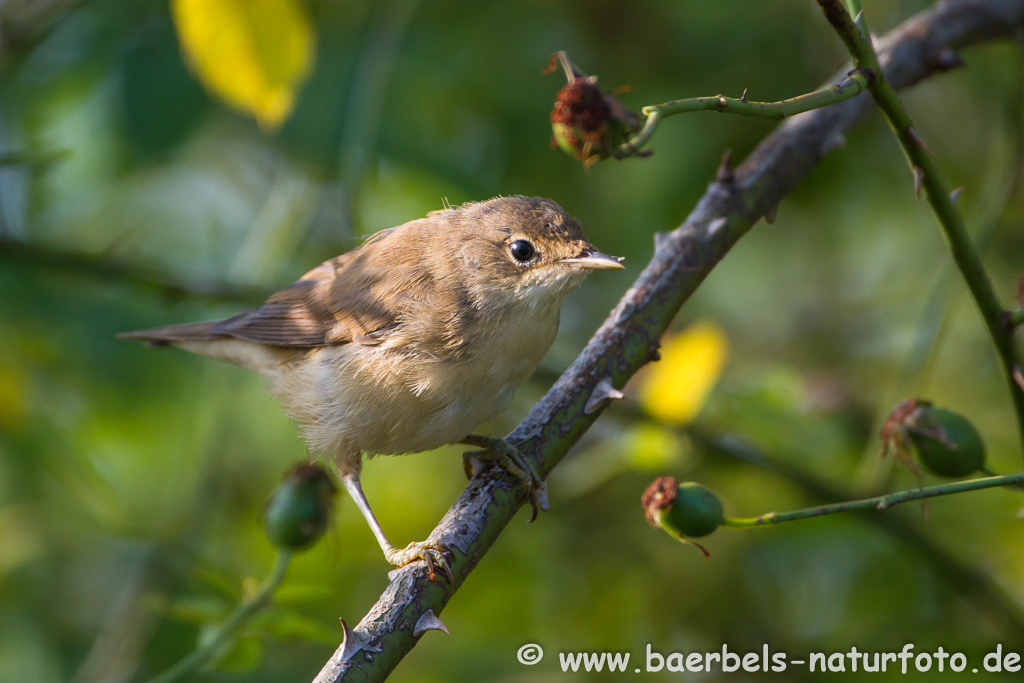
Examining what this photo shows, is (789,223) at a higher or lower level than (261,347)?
higher

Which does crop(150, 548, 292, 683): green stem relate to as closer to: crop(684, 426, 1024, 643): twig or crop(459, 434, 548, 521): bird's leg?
crop(459, 434, 548, 521): bird's leg

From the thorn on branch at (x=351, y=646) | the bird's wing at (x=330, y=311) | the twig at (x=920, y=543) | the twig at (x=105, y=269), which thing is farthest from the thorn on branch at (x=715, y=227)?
the twig at (x=105, y=269)

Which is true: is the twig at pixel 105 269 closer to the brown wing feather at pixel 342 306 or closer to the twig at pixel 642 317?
the brown wing feather at pixel 342 306

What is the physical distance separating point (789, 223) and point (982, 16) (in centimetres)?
168

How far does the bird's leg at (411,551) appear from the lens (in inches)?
92.3

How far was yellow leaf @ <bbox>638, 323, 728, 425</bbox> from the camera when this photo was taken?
3.53 m

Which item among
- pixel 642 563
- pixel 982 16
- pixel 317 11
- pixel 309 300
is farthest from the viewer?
pixel 317 11

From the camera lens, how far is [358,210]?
13.2ft

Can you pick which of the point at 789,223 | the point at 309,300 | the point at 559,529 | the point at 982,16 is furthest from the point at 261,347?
the point at 982,16

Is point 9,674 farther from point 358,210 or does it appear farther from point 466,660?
point 358,210

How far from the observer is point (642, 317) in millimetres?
3033
